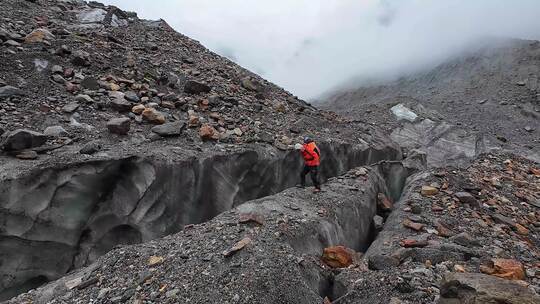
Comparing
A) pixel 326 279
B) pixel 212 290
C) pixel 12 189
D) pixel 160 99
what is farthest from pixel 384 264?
pixel 160 99

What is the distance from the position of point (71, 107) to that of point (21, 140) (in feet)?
6.70

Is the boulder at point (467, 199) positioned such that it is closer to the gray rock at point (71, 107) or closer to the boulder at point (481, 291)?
the boulder at point (481, 291)

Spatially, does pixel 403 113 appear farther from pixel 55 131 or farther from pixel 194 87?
pixel 55 131

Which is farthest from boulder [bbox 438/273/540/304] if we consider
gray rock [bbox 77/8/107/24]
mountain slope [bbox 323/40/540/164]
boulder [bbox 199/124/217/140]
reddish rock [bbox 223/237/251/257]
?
mountain slope [bbox 323/40/540/164]

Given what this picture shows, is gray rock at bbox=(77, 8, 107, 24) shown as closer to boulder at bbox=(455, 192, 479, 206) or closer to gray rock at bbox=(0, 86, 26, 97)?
gray rock at bbox=(0, 86, 26, 97)

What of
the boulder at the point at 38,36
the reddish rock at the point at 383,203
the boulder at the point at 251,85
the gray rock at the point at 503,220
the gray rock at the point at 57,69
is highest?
the boulder at the point at 251,85

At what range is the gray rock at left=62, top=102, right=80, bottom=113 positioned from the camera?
1057 centimetres

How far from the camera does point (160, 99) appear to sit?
12945mm

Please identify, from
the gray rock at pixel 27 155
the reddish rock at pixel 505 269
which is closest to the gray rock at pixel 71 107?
the gray rock at pixel 27 155

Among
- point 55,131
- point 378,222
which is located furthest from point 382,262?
point 55,131

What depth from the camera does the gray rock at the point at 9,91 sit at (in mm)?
10145

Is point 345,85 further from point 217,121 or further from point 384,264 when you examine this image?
point 384,264

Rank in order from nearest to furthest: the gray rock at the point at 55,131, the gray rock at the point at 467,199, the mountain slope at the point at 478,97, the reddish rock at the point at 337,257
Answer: the reddish rock at the point at 337,257 < the gray rock at the point at 55,131 < the gray rock at the point at 467,199 < the mountain slope at the point at 478,97

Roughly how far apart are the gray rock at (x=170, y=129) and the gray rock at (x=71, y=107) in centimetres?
208
